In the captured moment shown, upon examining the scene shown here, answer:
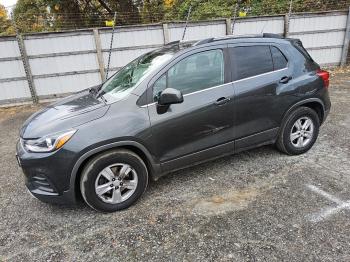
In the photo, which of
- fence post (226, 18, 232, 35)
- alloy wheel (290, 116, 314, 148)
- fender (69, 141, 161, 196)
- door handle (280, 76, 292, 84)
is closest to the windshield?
fender (69, 141, 161, 196)

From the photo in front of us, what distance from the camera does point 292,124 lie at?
170 inches

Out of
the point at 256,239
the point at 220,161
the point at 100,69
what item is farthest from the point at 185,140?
the point at 100,69

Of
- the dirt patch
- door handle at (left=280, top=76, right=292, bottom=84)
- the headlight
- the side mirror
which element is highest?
the side mirror

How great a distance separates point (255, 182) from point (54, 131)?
7.90 ft

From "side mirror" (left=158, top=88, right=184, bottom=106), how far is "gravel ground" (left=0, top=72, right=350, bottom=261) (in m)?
1.13

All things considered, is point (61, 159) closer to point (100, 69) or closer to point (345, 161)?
point (345, 161)

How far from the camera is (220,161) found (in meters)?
4.46

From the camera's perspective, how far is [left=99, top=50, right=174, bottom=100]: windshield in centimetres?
364

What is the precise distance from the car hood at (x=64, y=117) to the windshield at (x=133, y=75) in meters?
0.23

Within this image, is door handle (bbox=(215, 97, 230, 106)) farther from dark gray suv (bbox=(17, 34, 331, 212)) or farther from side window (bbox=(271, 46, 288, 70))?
side window (bbox=(271, 46, 288, 70))

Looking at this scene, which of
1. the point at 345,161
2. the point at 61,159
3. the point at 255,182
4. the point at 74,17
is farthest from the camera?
the point at 74,17

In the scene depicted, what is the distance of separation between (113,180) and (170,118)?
0.91 metres

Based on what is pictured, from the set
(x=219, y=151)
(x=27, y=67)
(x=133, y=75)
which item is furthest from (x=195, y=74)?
(x=27, y=67)

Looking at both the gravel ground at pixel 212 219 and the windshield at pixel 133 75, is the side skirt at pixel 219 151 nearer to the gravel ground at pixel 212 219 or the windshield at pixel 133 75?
the gravel ground at pixel 212 219
